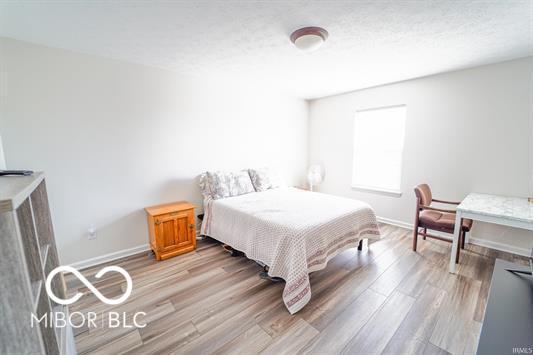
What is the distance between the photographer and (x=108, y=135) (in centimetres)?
262

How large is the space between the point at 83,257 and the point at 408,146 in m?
4.83

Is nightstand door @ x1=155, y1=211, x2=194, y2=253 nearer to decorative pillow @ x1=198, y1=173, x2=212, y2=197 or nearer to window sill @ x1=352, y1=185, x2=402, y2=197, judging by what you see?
decorative pillow @ x1=198, y1=173, x2=212, y2=197

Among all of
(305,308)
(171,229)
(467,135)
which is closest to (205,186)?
(171,229)

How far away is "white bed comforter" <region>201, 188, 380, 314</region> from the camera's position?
1.95 meters

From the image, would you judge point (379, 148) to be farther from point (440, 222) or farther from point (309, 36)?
point (309, 36)

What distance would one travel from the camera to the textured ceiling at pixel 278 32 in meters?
1.66

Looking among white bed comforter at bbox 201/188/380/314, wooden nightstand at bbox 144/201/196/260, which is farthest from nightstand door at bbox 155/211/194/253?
white bed comforter at bbox 201/188/380/314

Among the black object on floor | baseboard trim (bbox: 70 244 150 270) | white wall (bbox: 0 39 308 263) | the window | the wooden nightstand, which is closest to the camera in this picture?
the black object on floor

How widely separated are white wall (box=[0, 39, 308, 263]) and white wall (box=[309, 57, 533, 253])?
2.87m

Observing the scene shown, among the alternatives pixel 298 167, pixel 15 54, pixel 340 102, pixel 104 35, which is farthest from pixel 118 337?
pixel 340 102

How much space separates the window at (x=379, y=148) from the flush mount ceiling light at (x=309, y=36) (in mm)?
2396

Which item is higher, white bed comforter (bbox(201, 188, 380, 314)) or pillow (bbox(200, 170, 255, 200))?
pillow (bbox(200, 170, 255, 200))

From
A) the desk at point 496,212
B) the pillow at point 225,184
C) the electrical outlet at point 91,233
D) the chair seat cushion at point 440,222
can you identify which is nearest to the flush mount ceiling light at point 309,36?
the pillow at point 225,184

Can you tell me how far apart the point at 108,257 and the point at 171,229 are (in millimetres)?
810
